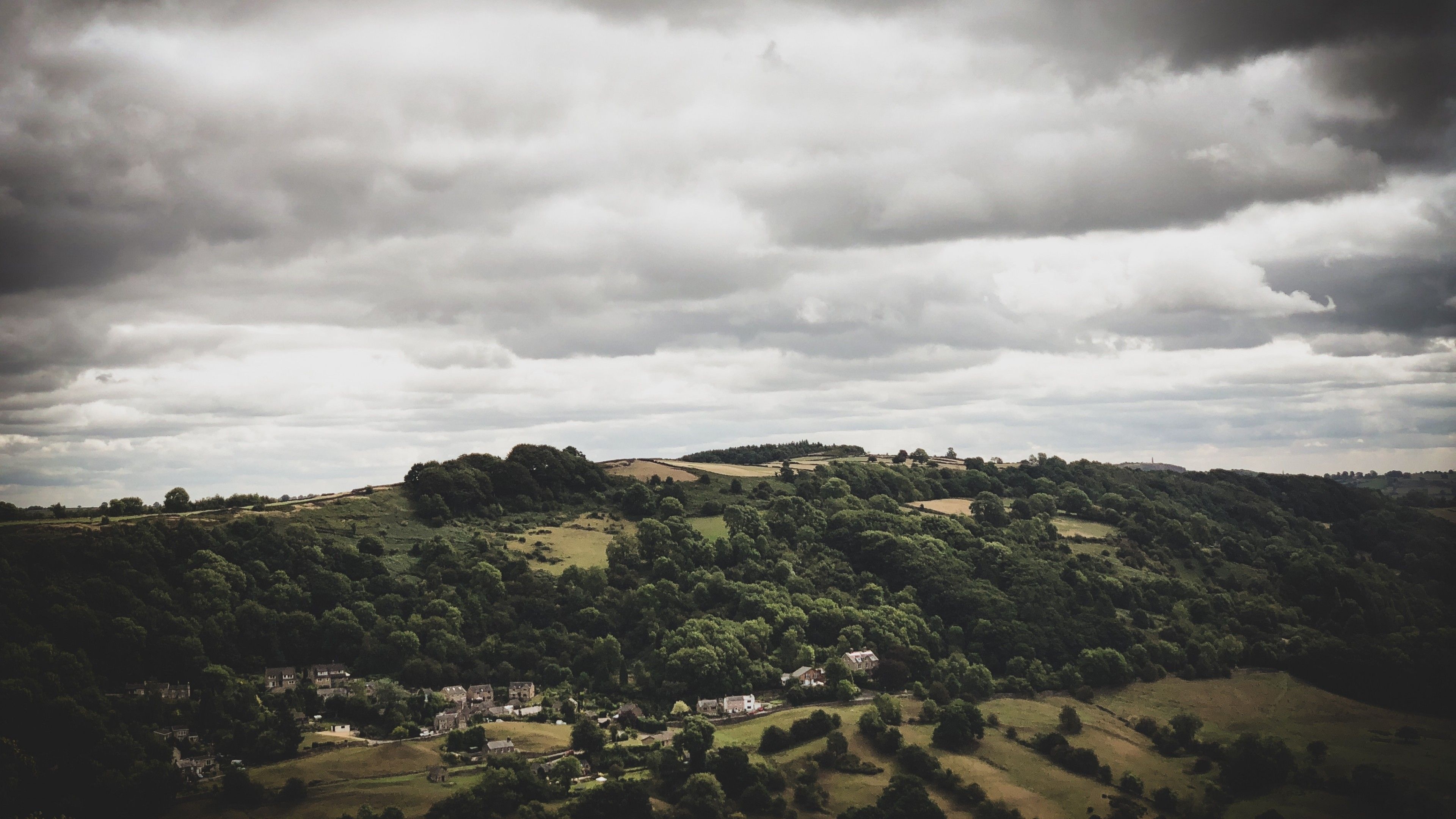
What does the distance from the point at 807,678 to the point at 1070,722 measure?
23.2m

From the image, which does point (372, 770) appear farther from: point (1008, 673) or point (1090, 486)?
point (1090, 486)

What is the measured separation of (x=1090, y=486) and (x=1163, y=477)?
1801 centimetres

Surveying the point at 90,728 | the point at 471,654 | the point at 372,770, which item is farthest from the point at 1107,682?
the point at 90,728

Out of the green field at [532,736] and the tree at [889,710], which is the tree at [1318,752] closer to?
the tree at [889,710]

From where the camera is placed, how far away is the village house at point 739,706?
8581 centimetres

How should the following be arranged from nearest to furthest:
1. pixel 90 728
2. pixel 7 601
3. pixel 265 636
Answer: pixel 90 728, pixel 7 601, pixel 265 636

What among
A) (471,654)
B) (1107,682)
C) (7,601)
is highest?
(7,601)

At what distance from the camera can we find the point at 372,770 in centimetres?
6688

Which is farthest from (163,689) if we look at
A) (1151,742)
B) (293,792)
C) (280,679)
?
(1151,742)

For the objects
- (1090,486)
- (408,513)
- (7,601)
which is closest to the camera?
(7,601)

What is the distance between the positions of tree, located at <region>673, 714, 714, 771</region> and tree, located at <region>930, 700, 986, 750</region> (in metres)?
19.9

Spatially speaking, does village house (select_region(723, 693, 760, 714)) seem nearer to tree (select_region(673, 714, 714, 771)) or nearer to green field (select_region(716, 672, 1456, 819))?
green field (select_region(716, 672, 1456, 819))

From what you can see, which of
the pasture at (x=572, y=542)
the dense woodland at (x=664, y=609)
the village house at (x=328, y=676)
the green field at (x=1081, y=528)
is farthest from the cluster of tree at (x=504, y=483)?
the green field at (x=1081, y=528)

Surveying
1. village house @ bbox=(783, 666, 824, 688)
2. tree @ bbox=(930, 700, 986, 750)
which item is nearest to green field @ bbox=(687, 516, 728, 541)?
village house @ bbox=(783, 666, 824, 688)
